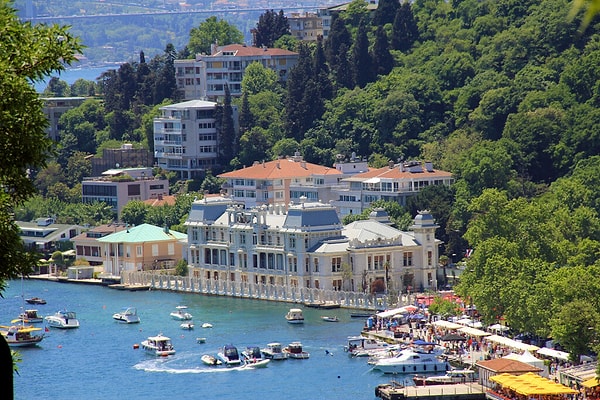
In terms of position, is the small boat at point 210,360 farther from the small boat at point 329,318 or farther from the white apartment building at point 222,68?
the white apartment building at point 222,68

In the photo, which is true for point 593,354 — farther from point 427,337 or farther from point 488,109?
point 488,109

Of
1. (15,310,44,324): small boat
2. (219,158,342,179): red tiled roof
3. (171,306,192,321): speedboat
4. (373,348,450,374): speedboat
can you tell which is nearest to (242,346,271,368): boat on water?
(373,348,450,374): speedboat

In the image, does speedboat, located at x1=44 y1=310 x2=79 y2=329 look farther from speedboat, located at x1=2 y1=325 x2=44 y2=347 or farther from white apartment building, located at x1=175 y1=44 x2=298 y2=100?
white apartment building, located at x1=175 y1=44 x2=298 y2=100

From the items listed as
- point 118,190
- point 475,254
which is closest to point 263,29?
point 118,190

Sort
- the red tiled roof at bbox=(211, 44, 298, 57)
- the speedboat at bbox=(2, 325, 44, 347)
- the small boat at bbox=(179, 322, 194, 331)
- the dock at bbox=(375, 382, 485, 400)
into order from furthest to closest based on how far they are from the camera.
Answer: the red tiled roof at bbox=(211, 44, 298, 57), the small boat at bbox=(179, 322, 194, 331), the speedboat at bbox=(2, 325, 44, 347), the dock at bbox=(375, 382, 485, 400)

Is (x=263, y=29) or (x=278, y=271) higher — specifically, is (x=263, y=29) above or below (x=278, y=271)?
above

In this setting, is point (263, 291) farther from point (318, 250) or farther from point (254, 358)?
point (254, 358)
